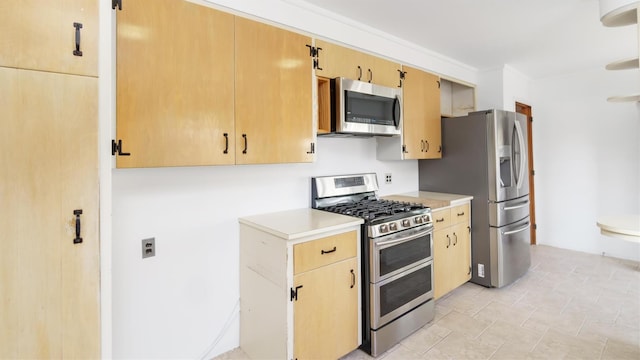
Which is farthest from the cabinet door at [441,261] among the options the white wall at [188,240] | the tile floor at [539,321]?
the white wall at [188,240]

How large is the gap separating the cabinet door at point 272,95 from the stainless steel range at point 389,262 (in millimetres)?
573

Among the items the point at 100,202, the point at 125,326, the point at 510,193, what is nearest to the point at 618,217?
the point at 510,193

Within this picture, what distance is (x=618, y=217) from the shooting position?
2.19m

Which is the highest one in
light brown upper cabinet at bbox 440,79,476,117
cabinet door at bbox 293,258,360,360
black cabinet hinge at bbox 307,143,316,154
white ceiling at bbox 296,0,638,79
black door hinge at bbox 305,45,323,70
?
white ceiling at bbox 296,0,638,79

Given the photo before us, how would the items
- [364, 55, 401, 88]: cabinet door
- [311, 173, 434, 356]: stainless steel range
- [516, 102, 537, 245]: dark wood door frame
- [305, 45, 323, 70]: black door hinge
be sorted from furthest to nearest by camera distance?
[516, 102, 537, 245]: dark wood door frame
[364, 55, 401, 88]: cabinet door
[305, 45, 323, 70]: black door hinge
[311, 173, 434, 356]: stainless steel range

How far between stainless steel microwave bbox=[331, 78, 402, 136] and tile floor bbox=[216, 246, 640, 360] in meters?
1.65

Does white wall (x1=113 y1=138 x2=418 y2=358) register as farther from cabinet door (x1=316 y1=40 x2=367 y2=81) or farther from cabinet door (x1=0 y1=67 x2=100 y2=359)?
cabinet door (x1=316 y1=40 x2=367 y2=81)

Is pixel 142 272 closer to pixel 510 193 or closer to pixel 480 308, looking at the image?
pixel 480 308

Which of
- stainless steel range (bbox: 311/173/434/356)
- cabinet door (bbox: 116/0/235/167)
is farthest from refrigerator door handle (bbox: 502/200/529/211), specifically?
cabinet door (bbox: 116/0/235/167)

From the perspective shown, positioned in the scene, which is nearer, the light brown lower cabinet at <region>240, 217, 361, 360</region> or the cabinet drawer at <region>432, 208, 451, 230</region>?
the light brown lower cabinet at <region>240, 217, 361, 360</region>

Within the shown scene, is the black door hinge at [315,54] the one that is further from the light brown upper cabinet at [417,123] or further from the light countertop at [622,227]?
the light countertop at [622,227]

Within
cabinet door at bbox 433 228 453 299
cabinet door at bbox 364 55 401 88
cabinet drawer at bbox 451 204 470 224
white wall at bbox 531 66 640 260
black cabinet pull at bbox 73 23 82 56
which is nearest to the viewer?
black cabinet pull at bbox 73 23 82 56

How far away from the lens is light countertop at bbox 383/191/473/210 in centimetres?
295

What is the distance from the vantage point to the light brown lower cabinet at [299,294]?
1849mm
